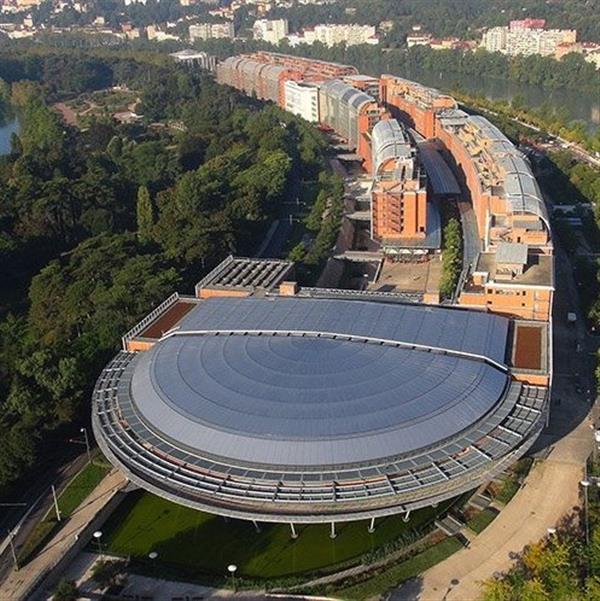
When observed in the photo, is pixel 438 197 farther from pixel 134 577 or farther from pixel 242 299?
pixel 134 577

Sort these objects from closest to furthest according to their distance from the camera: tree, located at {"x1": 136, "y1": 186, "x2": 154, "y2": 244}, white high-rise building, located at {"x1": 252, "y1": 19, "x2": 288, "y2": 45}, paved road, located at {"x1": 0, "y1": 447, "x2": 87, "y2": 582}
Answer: paved road, located at {"x1": 0, "y1": 447, "x2": 87, "y2": 582}
tree, located at {"x1": 136, "y1": 186, "x2": 154, "y2": 244}
white high-rise building, located at {"x1": 252, "y1": 19, "x2": 288, "y2": 45}

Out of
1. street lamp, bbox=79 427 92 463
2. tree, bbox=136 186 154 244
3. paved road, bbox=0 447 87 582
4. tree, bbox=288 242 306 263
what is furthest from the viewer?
tree, bbox=136 186 154 244

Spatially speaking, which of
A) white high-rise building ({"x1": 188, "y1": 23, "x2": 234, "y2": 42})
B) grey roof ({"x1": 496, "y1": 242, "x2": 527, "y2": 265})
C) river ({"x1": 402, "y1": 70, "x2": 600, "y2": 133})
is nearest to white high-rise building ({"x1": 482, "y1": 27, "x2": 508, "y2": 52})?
river ({"x1": 402, "y1": 70, "x2": 600, "y2": 133})

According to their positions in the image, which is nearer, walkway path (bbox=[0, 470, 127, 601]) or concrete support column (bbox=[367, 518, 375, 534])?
walkway path (bbox=[0, 470, 127, 601])

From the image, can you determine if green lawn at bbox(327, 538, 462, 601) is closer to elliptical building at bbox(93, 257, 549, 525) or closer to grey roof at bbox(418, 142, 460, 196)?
elliptical building at bbox(93, 257, 549, 525)

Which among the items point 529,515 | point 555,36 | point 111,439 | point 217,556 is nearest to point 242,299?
point 111,439

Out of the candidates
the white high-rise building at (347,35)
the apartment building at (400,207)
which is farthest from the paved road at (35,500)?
the white high-rise building at (347,35)

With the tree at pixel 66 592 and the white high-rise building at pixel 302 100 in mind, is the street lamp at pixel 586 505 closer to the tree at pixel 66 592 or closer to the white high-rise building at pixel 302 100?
the tree at pixel 66 592

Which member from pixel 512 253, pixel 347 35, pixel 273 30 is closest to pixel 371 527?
pixel 512 253
